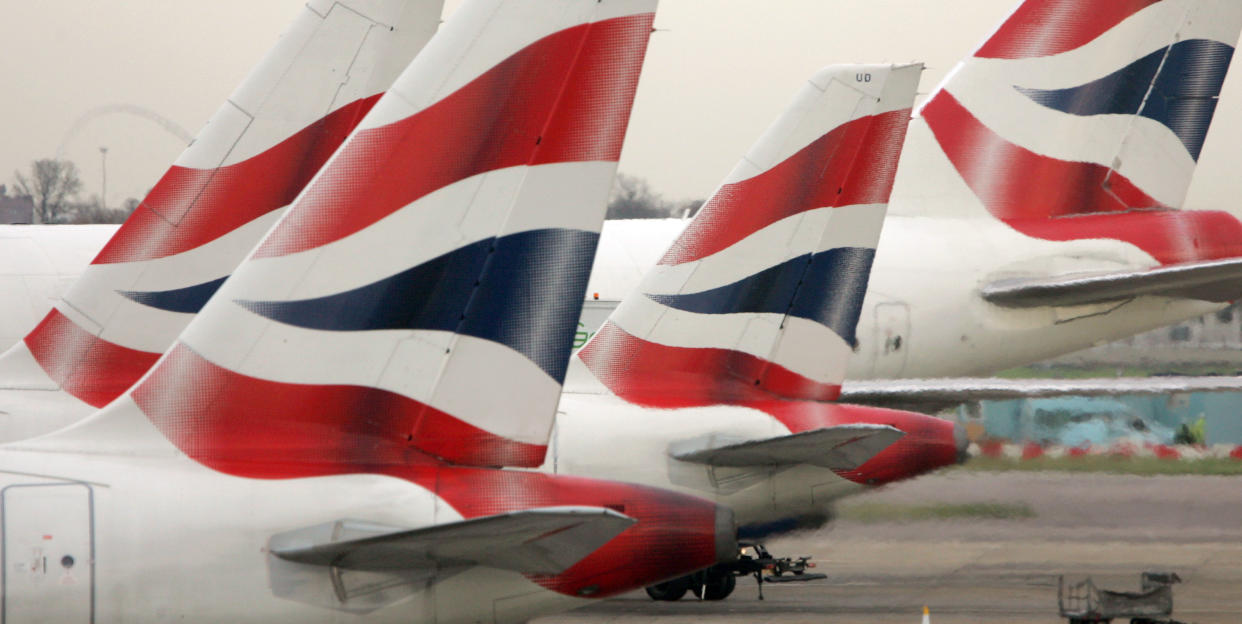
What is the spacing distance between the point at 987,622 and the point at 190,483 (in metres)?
10.9

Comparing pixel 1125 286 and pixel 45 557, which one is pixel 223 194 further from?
pixel 1125 286

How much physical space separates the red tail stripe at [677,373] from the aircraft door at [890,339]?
6480 millimetres

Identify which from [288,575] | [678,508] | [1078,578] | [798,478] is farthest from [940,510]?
[288,575]

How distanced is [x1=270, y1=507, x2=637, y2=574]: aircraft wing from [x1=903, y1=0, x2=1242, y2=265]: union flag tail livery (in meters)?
14.9

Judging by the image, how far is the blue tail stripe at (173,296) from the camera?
37.9ft

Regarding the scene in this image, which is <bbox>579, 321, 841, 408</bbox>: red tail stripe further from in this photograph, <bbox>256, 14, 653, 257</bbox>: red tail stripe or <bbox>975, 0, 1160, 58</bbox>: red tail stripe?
<bbox>975, 0, 1160, 58</bbox>: red tail stripe

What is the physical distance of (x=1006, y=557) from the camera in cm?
2045

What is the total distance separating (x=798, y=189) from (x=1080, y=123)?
29.0 feet

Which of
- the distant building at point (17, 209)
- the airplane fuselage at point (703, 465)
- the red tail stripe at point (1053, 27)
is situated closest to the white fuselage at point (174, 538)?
the airplane fuselage at point (703, 465)

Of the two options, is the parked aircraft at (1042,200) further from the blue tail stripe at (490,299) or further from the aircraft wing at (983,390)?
the blue tail stripe at (490,299)

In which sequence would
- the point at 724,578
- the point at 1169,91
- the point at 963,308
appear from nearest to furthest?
1. the point at 724,578
2. the point at 963,308
3. the point at 1169,91

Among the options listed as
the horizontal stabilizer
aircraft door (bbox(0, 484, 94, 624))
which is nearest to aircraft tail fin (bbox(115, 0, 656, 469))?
aircraft door (bbox(0, 484, 94, 624))

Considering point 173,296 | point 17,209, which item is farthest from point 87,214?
point 173,296

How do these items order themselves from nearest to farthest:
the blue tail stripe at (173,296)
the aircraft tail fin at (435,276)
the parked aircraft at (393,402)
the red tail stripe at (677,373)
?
the parked aircraft at (393,402)
the aircraft tail fin at (435,276)
the blue tail stripe at (173,296)
the red tail stripe at (677,373)
